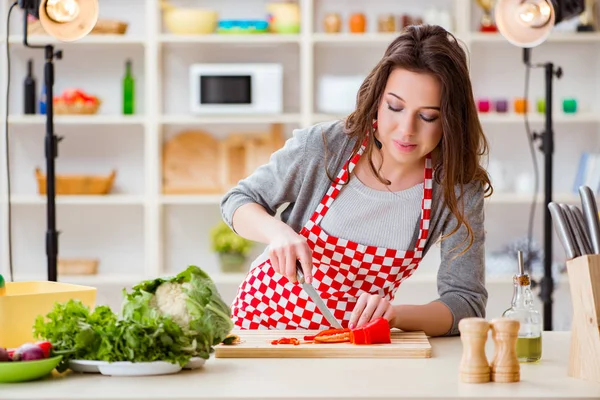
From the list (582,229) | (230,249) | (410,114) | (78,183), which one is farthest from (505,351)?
(78,183)

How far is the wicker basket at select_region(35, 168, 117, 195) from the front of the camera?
4.93 metres

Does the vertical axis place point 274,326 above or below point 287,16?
below

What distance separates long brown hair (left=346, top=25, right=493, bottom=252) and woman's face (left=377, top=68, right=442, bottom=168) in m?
0.02

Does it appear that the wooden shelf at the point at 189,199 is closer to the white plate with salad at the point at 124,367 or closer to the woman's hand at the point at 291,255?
the woman's hand at the point at 291,255

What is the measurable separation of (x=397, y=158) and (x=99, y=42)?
10.5 feet

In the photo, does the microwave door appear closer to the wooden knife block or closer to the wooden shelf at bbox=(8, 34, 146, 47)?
the wooden shelf at bbox=(8, 34, 146, 47)

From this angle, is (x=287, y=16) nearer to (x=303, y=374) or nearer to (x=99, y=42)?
(x=99, y=42)

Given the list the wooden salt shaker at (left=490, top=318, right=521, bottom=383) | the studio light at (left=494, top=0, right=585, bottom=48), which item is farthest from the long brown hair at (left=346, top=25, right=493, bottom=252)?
the studio light at (left=494, top=0, right=585, bottom=48)

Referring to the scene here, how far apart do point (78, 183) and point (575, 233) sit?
3.84 m

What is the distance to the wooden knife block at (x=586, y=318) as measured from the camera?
143 centimetres

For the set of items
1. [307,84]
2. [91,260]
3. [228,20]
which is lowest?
[91,260]

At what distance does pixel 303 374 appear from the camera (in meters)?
1.47

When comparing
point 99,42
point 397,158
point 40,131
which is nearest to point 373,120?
point 397,158

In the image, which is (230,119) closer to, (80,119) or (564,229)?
(80,119)
